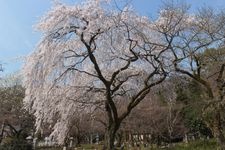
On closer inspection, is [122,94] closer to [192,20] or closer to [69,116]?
[69,116]

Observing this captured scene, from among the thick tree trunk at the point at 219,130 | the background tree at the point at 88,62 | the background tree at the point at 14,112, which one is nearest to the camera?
the background tree at the point at 88,62

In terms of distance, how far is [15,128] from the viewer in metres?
37.9

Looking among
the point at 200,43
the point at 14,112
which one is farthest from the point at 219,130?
the point at 14,112

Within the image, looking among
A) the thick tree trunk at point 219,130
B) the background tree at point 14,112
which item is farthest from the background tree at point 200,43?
the background tree at point 14,112

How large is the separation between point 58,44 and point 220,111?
8.83 metres

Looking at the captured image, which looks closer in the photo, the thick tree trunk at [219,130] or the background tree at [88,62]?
the background tree at [88,62]

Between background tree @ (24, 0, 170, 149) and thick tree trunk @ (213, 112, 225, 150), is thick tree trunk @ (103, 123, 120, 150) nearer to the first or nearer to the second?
background tree @ (24, 0, 170, 149)

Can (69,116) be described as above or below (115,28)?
below

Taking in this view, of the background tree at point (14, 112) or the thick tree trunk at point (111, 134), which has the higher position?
the background tree at point (14, 112)

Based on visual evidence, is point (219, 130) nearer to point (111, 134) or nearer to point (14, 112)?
point (111, 134)

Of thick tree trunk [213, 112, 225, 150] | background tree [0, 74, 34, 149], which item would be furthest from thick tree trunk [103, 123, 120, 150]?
background tree [0, 74, 34, 149]

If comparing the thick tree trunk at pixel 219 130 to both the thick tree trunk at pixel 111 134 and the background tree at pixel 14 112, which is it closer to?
the thick tree trunk at pixel 111 134

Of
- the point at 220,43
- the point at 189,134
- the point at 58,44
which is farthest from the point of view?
the point at 189,134

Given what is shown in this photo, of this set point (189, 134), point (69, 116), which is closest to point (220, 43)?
point (69, 116)
